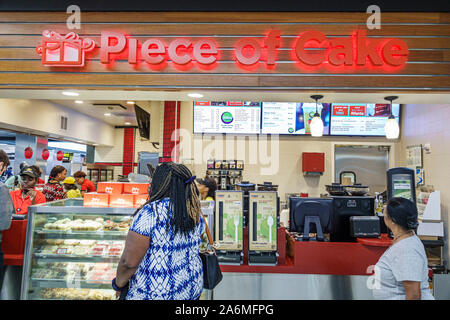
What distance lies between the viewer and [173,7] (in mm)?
3316

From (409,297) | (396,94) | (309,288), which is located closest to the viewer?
(409,297)

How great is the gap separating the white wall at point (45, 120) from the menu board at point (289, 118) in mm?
4729

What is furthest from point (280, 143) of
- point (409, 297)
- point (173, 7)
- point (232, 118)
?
point (409, 297)

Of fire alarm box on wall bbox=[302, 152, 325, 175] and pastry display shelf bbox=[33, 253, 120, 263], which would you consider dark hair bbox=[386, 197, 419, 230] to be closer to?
pastry display shelf bbox=[33, 253, 120, 263]

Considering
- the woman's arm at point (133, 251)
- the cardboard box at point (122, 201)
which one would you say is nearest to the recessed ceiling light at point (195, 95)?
the cardboard box at point (122, 201)

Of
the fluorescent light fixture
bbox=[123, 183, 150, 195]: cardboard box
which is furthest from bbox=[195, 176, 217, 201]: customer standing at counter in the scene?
the fluorescent light fixture

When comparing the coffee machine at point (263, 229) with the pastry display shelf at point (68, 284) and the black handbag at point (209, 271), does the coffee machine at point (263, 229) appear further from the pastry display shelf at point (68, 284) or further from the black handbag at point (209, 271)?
the pastry display shelf at point (68, 284)

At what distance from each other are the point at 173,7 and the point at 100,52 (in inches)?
37.0

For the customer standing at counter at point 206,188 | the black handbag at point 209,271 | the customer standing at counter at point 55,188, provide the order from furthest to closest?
the customer standing at counter at point 55,188 < the customer standing at counter at point 206,188 < the black handbag at point 209,271

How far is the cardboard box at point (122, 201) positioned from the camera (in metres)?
2.93

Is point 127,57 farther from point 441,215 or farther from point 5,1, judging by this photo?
point 441,215

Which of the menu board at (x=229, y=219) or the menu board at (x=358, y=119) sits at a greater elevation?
the menu board at (x=358, y=119)

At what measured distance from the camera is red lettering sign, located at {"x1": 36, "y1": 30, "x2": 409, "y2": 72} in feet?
10.3

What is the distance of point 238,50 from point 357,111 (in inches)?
157
